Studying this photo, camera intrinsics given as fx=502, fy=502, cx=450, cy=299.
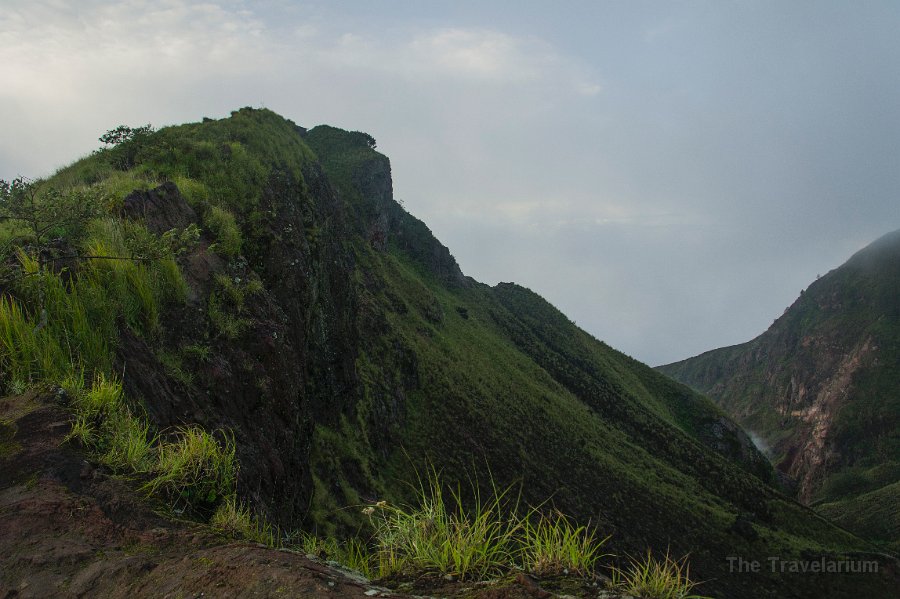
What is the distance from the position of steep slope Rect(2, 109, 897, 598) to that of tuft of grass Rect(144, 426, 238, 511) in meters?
1.04

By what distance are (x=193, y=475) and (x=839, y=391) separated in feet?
497

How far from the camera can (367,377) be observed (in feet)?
103

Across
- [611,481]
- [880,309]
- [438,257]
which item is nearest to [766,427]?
[880,309]

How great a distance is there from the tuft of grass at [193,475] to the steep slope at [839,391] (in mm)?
102561

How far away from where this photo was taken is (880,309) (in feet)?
417

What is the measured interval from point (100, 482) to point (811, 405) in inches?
6319

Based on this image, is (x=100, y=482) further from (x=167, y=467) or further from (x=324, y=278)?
(x=324, y=278)

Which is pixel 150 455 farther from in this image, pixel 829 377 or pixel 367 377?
pixel 829 377

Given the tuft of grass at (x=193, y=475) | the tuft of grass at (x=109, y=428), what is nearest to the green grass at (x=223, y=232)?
the tuft of grass at (x=109, y=428)

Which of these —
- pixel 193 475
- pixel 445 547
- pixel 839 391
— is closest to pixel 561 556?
pixel 445 547

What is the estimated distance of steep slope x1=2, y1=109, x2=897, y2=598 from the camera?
28.3 ft

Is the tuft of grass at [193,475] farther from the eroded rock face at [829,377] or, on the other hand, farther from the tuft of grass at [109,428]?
the eroded rock face at [829,377]

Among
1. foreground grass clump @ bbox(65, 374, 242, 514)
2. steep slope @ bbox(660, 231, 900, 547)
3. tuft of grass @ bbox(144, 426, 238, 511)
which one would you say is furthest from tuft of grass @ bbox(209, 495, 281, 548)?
steep slope @ bbox(660, 231, 900, 547)

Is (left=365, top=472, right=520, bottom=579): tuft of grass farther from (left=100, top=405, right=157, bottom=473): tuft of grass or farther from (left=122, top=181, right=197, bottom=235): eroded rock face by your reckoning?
(left=122, top=181, right=197, bottom=235): eroded rock face
